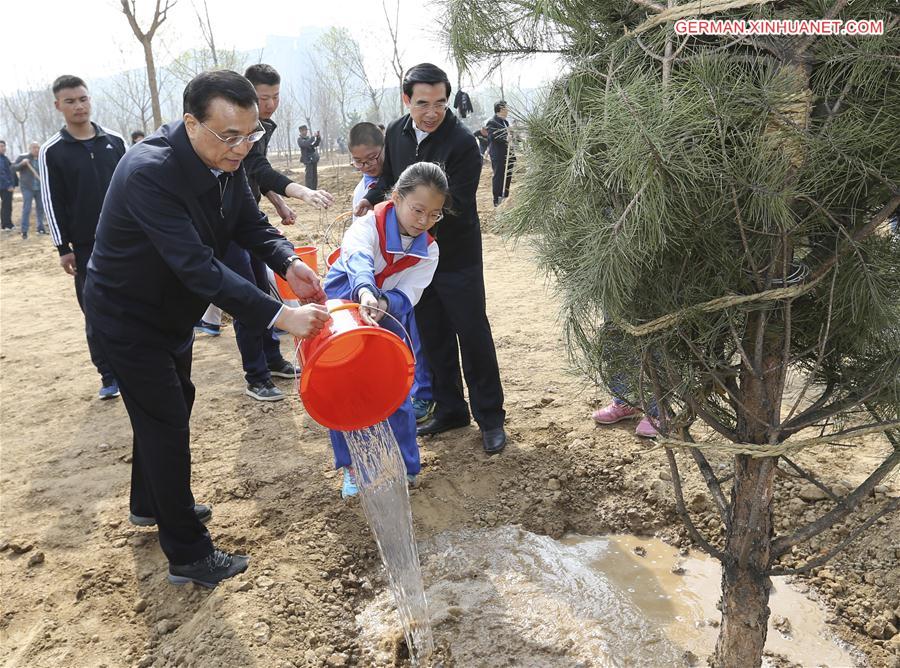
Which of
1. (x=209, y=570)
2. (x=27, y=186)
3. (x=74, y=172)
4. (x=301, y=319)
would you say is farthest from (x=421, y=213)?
(x=27, y=186)

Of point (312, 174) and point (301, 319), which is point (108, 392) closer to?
point (301, 319)

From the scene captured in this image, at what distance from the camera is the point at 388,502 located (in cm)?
299

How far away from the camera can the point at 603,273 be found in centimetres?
158

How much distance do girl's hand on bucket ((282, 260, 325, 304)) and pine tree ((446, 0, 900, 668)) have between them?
100 centimetres

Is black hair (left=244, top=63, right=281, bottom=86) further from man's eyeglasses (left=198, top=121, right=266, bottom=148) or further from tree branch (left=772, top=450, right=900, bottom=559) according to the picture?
tree branch (left=772, top=450, right=900, bottom=559)

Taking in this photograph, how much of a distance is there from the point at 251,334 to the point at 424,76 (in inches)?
82.7

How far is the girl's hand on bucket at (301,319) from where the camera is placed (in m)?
2.25

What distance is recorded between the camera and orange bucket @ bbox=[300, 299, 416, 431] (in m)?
2.48

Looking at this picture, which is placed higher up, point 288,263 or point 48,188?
point 48,188

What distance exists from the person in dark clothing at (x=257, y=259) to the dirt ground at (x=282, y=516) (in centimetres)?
18

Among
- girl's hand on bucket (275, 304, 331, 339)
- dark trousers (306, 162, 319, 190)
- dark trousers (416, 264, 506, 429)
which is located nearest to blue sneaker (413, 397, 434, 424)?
dark trousers (416, 264, 506, 429)

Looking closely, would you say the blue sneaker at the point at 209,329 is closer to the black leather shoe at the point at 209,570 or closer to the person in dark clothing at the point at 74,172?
the person in dark clothing at the point at 74,172

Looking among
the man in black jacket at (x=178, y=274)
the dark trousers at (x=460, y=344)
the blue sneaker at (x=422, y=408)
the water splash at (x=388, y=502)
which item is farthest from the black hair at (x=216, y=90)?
the blue sneaker at (x=422, y=408)

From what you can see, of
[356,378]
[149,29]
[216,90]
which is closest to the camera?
[216,90]
